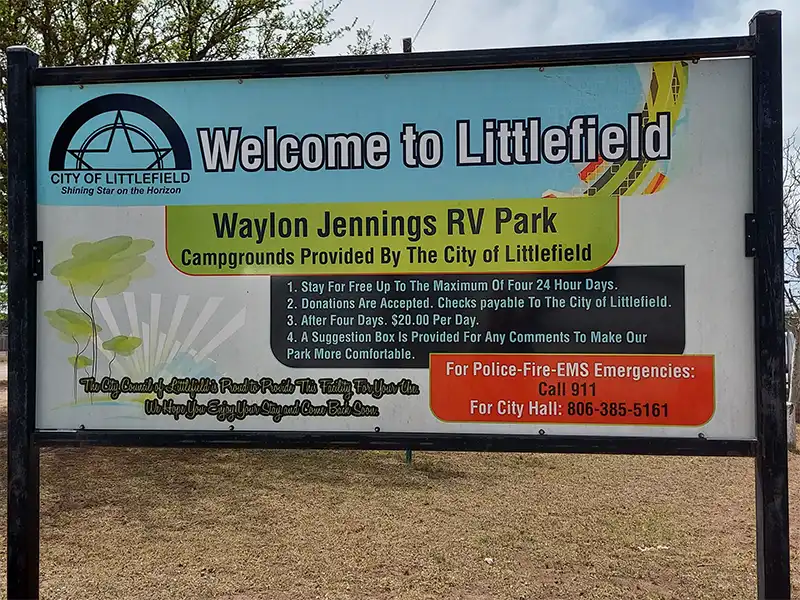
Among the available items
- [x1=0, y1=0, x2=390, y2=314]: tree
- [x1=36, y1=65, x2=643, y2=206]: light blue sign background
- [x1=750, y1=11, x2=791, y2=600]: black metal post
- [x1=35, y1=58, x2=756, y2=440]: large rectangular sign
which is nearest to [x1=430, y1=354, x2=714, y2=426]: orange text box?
[x1=35, y1=58, x2=756, y2=440]: large rectangular sign

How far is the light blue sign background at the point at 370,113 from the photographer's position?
265cm

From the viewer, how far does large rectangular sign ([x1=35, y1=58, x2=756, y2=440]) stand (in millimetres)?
2582

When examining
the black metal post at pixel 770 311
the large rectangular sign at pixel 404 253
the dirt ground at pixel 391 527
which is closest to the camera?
the black metal post at pixel 770 311

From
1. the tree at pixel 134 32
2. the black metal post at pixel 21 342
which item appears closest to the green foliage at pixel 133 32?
the tree at pixel 134 32

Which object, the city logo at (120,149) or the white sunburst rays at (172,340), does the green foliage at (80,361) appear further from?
the city logo at (120,149)

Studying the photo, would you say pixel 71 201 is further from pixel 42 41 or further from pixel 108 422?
pixel 42 41

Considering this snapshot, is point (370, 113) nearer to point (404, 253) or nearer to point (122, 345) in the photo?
point (404, 253)

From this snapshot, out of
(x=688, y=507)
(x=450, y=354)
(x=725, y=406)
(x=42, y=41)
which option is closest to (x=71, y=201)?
(x=450, y=354)

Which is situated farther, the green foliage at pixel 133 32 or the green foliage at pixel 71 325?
the green foliage at pixel 133 32

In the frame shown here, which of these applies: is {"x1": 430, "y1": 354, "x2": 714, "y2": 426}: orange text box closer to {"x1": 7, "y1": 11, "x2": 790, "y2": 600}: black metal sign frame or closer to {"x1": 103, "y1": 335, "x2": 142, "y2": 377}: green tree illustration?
{"x1": 7, "y1": 11, "x2": 790, "y2": 600}: black metal sign frame

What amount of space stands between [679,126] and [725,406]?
1185 millimetres

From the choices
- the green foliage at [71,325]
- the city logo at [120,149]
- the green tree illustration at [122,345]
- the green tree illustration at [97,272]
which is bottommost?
the green tree illustration at [122,345]

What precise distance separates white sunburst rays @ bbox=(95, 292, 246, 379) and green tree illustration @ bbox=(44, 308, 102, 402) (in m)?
0.11

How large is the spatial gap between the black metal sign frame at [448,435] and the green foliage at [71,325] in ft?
0.29
